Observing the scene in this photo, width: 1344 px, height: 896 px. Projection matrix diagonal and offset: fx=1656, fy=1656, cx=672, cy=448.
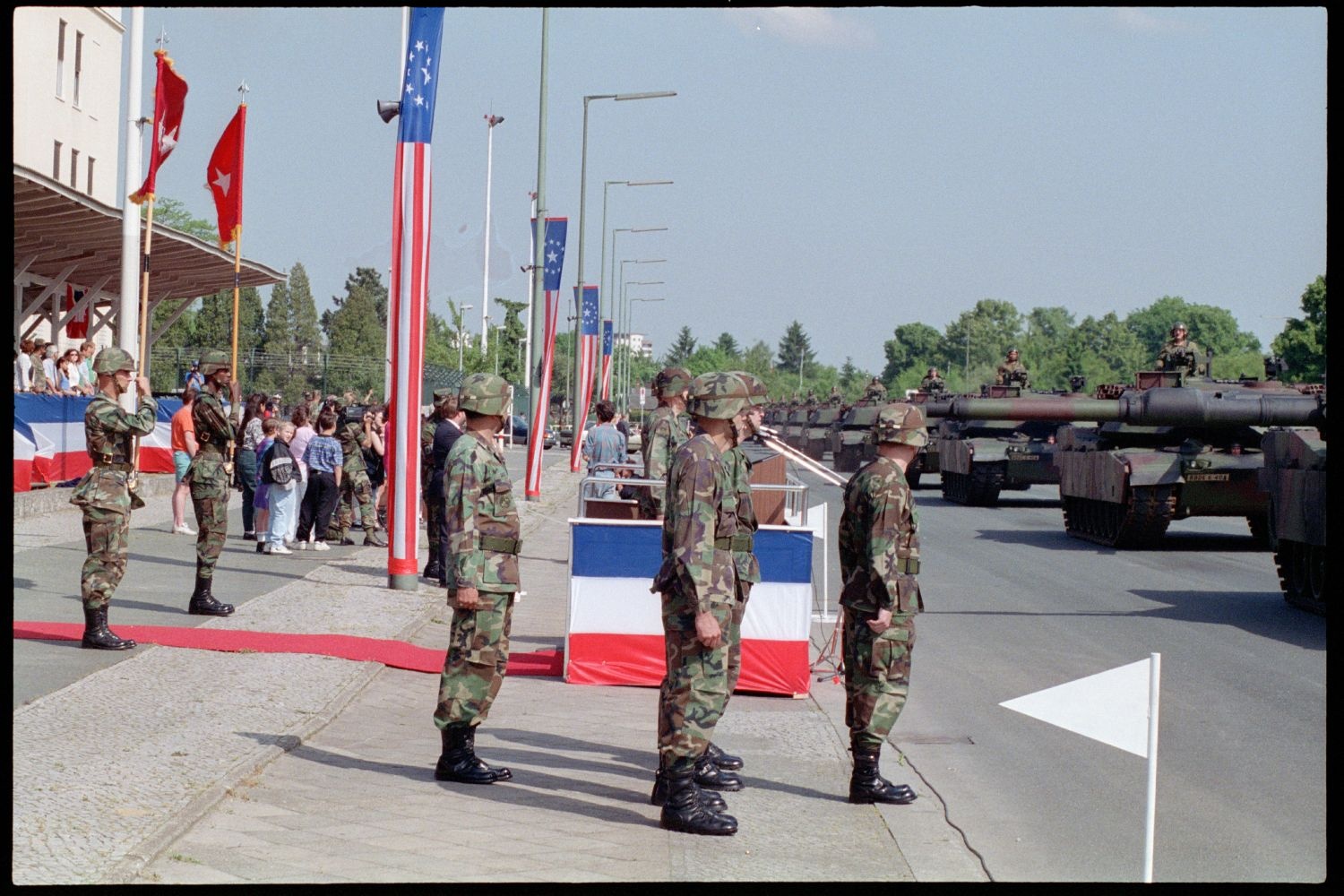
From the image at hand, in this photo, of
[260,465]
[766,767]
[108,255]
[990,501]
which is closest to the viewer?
[766,767]

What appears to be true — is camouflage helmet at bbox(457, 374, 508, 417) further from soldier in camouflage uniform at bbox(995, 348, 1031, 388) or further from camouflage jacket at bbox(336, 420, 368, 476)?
soldier in camouflage uniform at bbox(995, 348, 1031, 388)

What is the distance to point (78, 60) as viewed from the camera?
39938 millimetres

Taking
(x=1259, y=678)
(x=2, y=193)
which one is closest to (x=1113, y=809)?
(x=1259, y=678)

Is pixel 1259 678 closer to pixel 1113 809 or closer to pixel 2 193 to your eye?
pixel 1113 809

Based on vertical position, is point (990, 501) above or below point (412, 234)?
below

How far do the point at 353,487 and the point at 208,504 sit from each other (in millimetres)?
8147

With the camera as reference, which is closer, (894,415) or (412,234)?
(894,415)

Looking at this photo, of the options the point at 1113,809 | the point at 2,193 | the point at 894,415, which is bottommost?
the point at 1113,809

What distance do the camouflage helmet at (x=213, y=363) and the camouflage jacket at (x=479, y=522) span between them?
16.5 feet

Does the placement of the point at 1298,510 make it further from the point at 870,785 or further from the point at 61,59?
the point at 61,59

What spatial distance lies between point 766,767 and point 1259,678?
4.84 metres

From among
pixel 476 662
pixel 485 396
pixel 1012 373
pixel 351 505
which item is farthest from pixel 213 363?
pixel 1012 373

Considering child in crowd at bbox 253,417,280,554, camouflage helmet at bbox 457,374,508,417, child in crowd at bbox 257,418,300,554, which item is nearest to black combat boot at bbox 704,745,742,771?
camouflage helmet at bbox 457,374,508,417

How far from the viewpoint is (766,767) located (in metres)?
8.27
